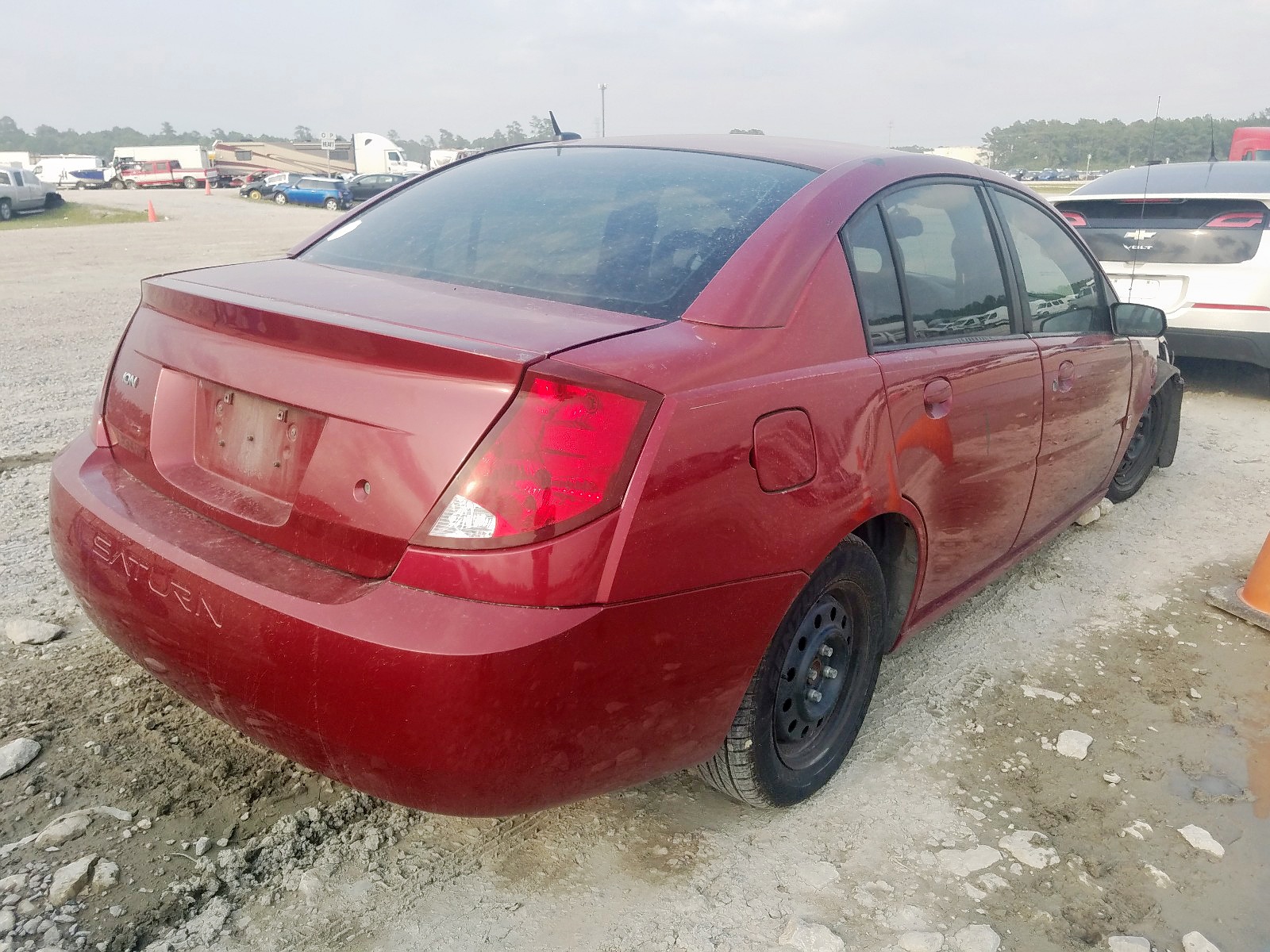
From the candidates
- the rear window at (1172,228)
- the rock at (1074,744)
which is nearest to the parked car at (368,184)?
the rear window at (1172,228)

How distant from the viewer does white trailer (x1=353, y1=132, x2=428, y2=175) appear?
57.2 m

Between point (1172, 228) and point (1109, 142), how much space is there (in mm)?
5425

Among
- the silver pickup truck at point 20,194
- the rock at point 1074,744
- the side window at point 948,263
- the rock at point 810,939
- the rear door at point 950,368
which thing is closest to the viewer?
the rock at point 810,939

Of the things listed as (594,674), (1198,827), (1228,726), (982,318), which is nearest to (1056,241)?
(982,318)

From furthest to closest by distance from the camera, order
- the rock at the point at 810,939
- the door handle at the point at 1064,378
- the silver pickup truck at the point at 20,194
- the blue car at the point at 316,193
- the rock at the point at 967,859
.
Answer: the blue car at the point at 316,193 < the silver pickup truck at the point at 20,194 < the door handle at the point at 1064,378 < the rock at the point at 967,859 < the rock at the point at 810,939

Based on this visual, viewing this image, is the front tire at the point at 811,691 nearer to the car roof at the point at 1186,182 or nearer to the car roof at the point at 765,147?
the car roof at the point at 765,147

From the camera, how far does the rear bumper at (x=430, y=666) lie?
1.75 meters

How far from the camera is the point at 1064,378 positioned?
341 centimetres

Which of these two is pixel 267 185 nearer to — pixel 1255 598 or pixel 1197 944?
pixel 1255 598

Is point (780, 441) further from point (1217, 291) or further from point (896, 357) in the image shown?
point (1217, 291)

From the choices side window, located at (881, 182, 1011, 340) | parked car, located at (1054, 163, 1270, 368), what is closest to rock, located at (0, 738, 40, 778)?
side window, located at (881, 182, 1011, 340)

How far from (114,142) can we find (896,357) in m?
159

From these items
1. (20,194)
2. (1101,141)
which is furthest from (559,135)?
(20,194)

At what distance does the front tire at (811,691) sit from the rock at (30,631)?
2133 millimetres
